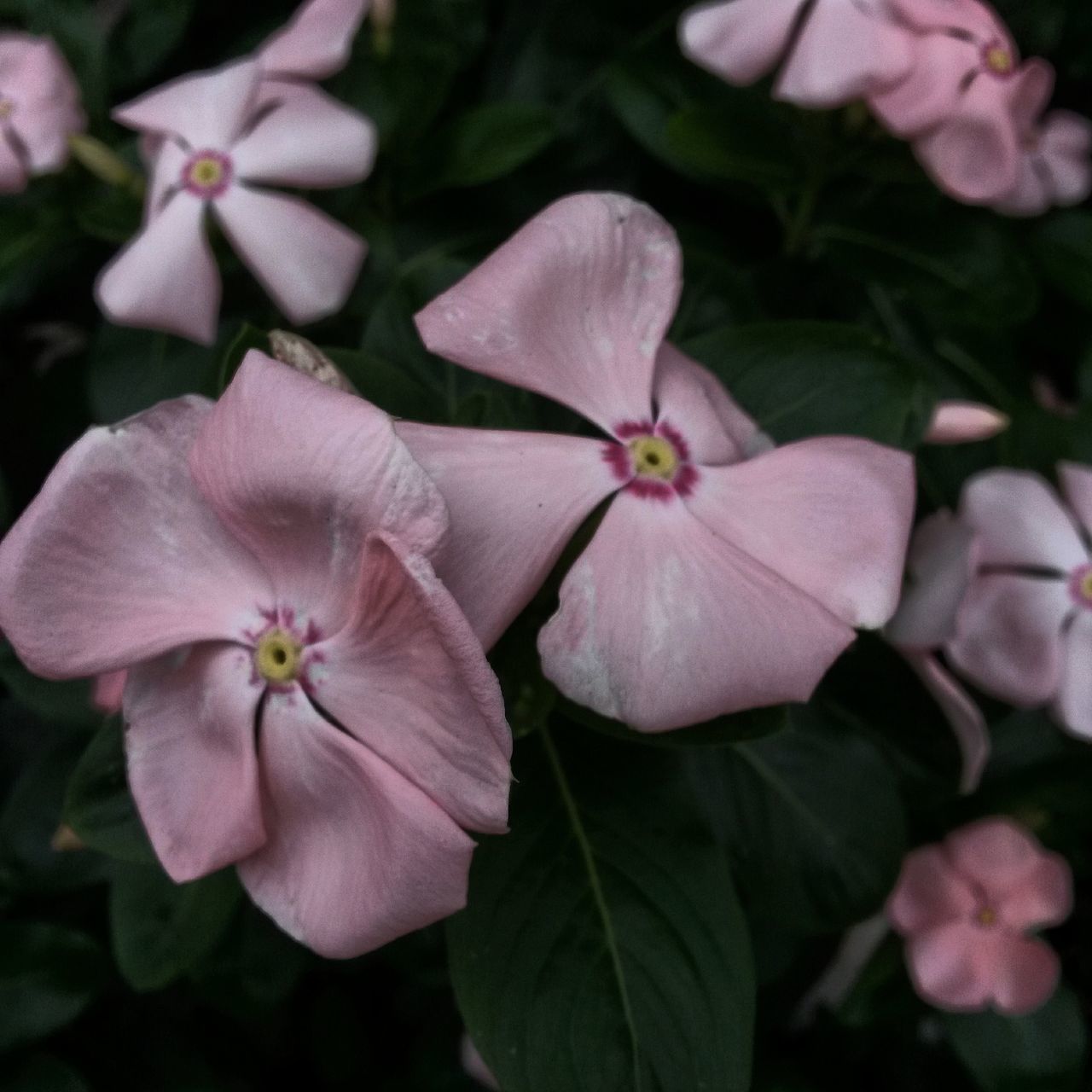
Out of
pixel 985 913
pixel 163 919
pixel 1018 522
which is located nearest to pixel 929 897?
pixel 985 913

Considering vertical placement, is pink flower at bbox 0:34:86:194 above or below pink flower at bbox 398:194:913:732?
below

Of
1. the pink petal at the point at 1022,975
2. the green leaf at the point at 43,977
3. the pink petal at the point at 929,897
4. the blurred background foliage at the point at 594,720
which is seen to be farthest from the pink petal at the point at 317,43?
the pink petal at the point at 1022,975

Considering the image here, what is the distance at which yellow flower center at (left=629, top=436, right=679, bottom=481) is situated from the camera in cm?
63

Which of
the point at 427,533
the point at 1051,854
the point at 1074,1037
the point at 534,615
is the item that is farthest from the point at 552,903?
the point at 1074,1037

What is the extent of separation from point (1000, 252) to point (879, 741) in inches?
18.9

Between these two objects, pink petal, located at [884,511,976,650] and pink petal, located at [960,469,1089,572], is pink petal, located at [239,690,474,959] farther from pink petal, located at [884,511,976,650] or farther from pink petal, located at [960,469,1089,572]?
pink petal, located at [960,469,1089,572]

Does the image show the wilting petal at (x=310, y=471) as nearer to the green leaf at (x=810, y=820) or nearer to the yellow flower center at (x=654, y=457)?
the yellow flower center at (x=654, y=457)

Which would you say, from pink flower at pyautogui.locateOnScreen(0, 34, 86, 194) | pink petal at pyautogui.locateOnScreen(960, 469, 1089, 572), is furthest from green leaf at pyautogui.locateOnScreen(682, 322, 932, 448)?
pink flower at pyautogui.locateOnScreen(0, 34, 86, 194)

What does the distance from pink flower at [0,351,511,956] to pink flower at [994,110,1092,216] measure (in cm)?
91

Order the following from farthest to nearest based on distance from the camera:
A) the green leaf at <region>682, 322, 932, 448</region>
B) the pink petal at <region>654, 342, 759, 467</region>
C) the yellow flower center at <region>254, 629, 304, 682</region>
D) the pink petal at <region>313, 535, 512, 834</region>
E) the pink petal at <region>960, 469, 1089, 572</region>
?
1. the pink petal at <region>960, 469, 1089, 572</region>
2. the green leaf at <region>682, 322, 932, 448</region>
3. the pink petal at <region>654, 342, 759, 467</region>
4. the yellow flower center at <region>254, 629, 304, 682</region>
5. the pink petal at <region>313, 535, 512, 834</region>

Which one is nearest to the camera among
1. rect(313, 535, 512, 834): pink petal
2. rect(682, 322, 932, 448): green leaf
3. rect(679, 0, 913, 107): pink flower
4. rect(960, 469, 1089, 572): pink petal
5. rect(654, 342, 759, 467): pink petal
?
rect(313, 535, 512, 834): pink petal

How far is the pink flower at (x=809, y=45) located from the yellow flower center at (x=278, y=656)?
606mm

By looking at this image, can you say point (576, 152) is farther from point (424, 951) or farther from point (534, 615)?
point (424, 951)

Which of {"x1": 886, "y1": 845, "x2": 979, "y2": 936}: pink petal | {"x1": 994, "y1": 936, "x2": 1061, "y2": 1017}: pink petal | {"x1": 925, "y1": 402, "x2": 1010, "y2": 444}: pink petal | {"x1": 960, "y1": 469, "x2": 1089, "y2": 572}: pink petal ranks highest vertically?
{"x1": 925, "y1": 402, "x2": 1010, "y2": 444}: pink petal
